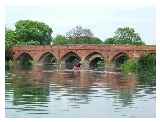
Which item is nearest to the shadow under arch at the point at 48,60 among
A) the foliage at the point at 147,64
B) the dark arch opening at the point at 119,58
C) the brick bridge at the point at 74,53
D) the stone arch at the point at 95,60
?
the brick bridge at the point at 74,53

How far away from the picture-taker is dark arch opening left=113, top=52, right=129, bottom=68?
13523 millimetres

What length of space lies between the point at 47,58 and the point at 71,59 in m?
0.76

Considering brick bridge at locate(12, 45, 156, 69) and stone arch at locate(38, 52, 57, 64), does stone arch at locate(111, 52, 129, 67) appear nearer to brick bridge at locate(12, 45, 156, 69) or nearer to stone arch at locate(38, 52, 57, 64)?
brick bridge at locate(12, 45, 156, 69)

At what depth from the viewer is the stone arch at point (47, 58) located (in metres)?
15.1

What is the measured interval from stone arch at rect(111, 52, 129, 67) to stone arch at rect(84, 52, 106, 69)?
37 centimetres

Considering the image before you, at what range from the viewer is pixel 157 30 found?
93.6 inches

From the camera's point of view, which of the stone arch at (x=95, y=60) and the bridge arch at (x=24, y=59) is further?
the bridge arch at (x=24, y=59)

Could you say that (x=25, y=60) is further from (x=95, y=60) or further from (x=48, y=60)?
(x=95, y=60)

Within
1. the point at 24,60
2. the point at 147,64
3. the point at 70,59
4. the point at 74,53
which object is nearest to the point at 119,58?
the point at 74,53

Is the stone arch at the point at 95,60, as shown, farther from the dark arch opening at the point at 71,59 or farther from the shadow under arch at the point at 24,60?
the shadow under arch at the point at 24,60

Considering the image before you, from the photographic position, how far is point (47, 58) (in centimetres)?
1616
